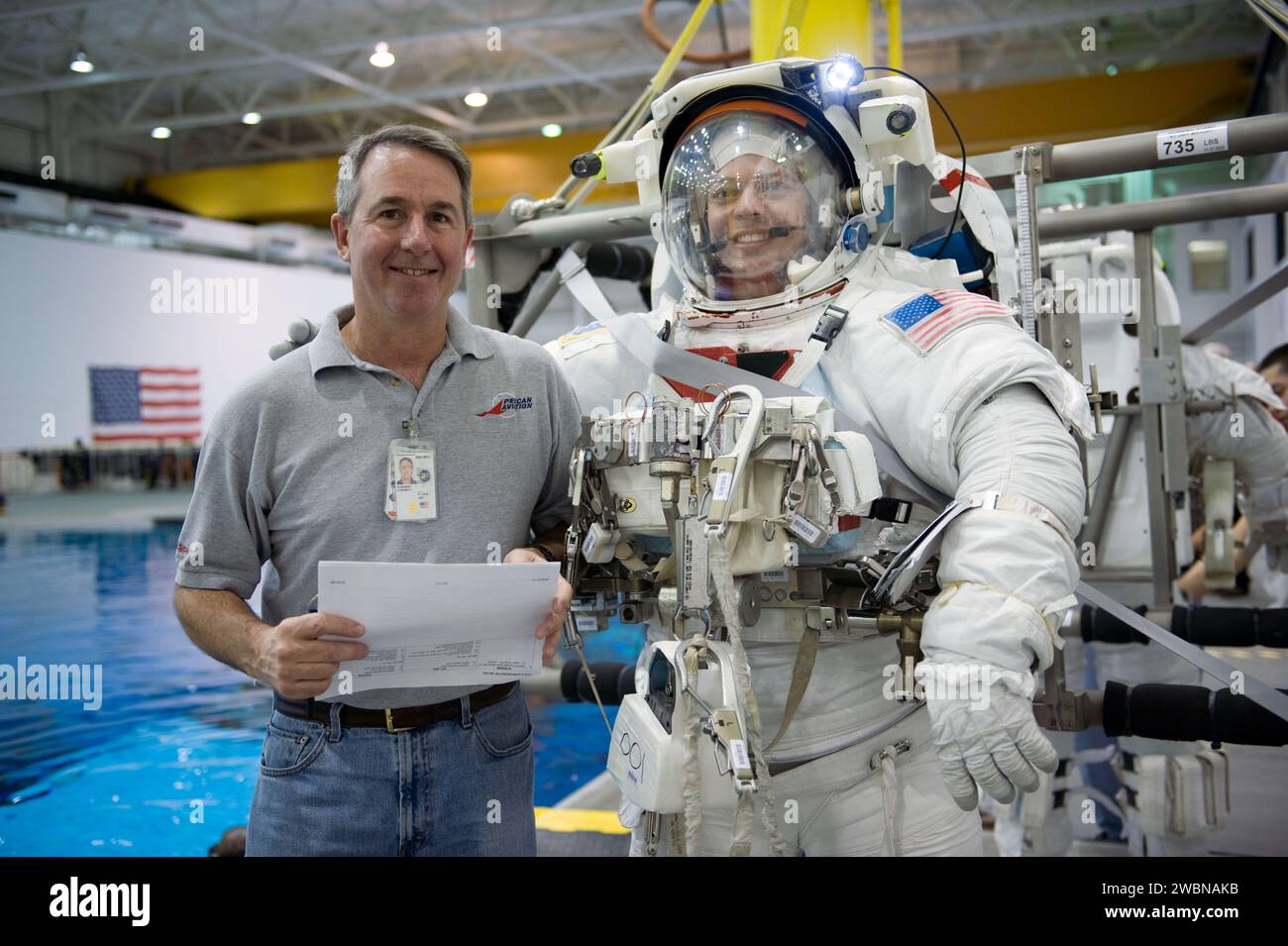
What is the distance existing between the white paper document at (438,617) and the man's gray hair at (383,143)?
69cm

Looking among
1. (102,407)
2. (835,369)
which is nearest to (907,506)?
(835,369)

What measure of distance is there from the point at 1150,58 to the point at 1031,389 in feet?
30.1

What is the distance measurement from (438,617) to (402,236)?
0.65 meters

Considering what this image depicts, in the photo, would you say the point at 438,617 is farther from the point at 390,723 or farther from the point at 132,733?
the point at 132,733

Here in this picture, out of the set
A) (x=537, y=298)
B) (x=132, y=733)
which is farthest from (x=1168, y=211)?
(x=132, y=733)

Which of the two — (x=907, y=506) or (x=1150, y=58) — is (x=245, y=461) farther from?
(x=1150, y=58)

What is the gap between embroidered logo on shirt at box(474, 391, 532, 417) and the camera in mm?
1880

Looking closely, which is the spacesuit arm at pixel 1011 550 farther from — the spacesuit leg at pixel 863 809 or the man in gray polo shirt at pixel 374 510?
the man in gray polo shirt at pixel 374 510

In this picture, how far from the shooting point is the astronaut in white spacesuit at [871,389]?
1.67m

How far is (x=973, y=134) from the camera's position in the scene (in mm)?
8922

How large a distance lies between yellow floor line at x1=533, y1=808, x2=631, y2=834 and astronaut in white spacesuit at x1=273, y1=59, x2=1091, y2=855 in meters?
2.05

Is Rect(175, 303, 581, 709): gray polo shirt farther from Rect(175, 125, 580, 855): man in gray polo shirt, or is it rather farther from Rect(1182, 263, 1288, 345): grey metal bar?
Rect(1182, 263, 1288, 345): grey metal bar

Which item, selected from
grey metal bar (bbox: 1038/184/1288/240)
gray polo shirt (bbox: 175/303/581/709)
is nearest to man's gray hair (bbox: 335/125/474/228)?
gray polo shirt (bbox: 175/303/581/709)
